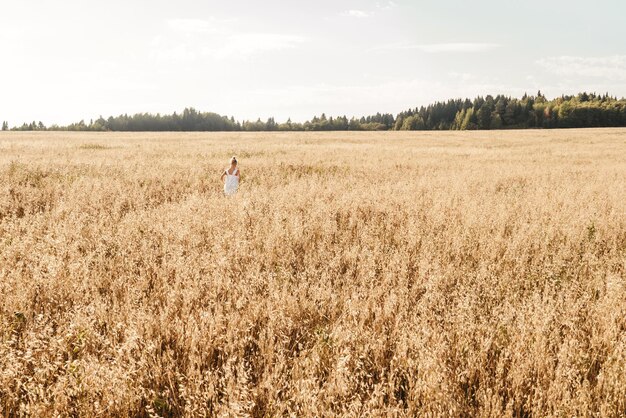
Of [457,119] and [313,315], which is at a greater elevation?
[457,119]

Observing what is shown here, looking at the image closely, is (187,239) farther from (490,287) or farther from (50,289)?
(490,287)

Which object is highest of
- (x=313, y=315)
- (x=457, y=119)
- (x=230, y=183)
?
(x=457, y=119)

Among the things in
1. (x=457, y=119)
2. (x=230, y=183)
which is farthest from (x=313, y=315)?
(x=457, y=119)

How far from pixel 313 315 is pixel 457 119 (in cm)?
11583

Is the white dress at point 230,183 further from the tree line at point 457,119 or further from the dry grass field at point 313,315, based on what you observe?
the tree line at point 457,119

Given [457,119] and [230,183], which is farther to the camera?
[457,119]

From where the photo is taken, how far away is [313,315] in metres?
3.35

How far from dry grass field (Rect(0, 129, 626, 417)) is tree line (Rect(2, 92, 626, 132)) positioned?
103 meters

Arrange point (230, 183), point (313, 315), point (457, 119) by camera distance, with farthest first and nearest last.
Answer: point (457, 119) < point (230, 183) < point (313, 315)

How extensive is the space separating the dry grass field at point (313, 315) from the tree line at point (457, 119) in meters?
103

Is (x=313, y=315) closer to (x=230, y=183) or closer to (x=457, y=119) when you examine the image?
(x=230, y=183)

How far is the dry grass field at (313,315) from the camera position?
2289 millimetres

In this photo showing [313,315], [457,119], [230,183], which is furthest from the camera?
[457,119]

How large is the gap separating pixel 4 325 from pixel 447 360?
→ 352cm
